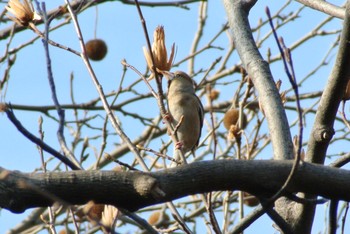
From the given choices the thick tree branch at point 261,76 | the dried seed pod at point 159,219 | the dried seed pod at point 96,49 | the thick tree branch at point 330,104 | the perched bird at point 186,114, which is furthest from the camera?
the dried seed pod at point 96,49

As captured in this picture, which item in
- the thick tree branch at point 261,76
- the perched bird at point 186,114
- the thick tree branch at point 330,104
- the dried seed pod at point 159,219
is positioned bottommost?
the thick tree branch at point 330,104

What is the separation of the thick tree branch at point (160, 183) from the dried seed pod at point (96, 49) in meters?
4.78

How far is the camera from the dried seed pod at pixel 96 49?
22.0ft

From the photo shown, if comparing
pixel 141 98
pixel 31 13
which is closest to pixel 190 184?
pixel 31 13

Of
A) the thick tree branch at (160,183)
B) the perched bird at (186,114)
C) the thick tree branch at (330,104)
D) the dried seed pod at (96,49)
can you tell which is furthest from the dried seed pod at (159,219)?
the thick tree branch at (160,183)

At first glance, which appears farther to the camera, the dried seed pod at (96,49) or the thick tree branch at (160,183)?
the dried seed pod at (96,49)

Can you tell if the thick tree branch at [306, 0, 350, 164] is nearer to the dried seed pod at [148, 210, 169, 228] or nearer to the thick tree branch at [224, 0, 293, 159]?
the thick tree branch at [224, 0, 293, 159]

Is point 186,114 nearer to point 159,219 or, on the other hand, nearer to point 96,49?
point 159,219

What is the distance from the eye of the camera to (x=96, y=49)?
22.1 ft

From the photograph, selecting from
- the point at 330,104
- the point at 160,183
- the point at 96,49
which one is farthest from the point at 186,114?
the point at 160,183

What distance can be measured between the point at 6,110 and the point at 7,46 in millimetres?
3158

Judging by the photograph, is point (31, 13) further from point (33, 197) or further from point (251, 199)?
point (251, 199)

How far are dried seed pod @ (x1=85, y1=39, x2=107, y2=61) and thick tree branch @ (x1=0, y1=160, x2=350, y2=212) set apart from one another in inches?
188

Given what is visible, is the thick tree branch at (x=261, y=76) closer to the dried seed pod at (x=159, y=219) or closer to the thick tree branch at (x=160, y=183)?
the thick tree branch at (x=160, y=183)
